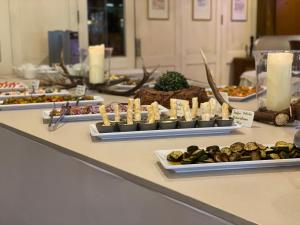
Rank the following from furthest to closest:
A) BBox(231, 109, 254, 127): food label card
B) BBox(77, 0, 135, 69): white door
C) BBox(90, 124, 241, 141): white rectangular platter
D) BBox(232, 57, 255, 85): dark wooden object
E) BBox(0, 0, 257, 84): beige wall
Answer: BBox(232, 57, 255, 85): dark wooden object
BBox(77, 0, 135, 69): white door
BBox(0, 0, 257, 84): beige wall
BBox(231, 109, 254, 127): food label card
BBox(90, 124, 241, 141): white rectangular platter

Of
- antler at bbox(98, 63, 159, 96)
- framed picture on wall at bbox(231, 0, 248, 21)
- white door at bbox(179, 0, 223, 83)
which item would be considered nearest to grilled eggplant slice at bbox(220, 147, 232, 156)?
antler at bbox(98, 63, 159, 96)

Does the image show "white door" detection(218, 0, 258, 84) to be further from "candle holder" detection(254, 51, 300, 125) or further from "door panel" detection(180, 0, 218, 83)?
"candle holder" detection(254, 51, 300, 125)

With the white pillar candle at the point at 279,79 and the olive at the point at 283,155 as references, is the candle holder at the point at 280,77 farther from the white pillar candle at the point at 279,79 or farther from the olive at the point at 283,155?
the olive at the point at 283,155

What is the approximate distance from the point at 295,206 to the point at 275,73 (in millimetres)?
741

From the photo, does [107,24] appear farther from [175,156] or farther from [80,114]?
[175,156]

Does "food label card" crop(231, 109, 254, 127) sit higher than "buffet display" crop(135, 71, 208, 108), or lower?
lower

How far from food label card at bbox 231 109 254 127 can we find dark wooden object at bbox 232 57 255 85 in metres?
3.71

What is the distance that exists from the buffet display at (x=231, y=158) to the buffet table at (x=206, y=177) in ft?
0.06

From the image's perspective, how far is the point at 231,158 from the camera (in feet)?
3.25

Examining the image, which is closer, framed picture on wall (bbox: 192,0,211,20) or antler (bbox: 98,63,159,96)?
antler (bbox: 98,63,159,96)

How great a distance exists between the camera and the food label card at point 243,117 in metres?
1.42

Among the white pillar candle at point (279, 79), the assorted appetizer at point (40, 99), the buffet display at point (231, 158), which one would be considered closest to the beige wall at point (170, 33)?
the assorted appetizer at point (40, 99)

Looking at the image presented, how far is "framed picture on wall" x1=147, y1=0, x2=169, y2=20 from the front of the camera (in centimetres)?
444

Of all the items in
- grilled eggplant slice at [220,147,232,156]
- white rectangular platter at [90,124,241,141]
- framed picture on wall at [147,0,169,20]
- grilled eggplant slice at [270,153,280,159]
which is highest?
framed picture on wall at [147,0,169,20]
